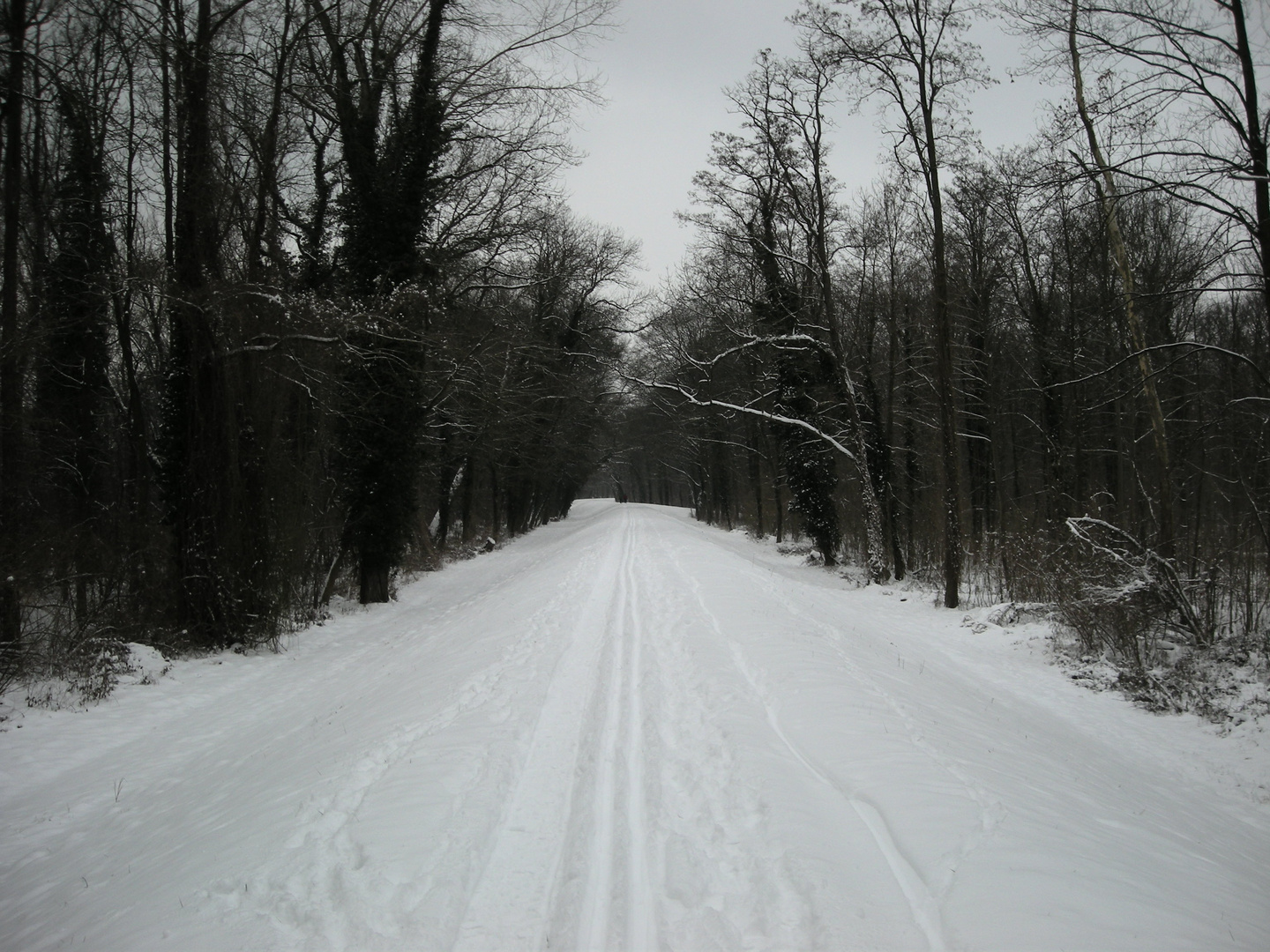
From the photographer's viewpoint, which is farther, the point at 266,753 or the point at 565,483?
the point at 565,483

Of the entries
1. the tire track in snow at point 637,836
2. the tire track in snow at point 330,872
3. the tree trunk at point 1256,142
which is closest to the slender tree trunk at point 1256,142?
the tree trunk at point 1256,142

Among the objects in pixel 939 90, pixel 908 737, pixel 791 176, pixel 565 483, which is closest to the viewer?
pixel 908 737

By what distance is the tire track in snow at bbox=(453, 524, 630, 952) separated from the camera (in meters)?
3.17

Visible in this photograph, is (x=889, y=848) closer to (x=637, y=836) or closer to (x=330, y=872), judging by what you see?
(x=637, y=836)

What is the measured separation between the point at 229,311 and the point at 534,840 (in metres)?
9.28

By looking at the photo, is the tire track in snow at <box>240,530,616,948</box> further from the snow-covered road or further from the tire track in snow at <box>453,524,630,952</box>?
the tire track in snow at <box>453,524,630,952</box>

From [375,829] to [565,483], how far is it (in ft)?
148

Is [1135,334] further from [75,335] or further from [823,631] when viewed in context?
[75,335]

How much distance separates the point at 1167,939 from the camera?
310cm

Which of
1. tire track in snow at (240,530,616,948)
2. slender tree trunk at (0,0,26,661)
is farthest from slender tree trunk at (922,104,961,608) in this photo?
slender tree trunk at (0,0,26,661)

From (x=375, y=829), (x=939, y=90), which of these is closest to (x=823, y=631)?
(x=375, y=829)

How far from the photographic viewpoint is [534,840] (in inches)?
155

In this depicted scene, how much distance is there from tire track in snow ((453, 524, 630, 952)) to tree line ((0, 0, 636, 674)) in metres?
6.07

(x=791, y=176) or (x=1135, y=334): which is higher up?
(x=791, y=176)
